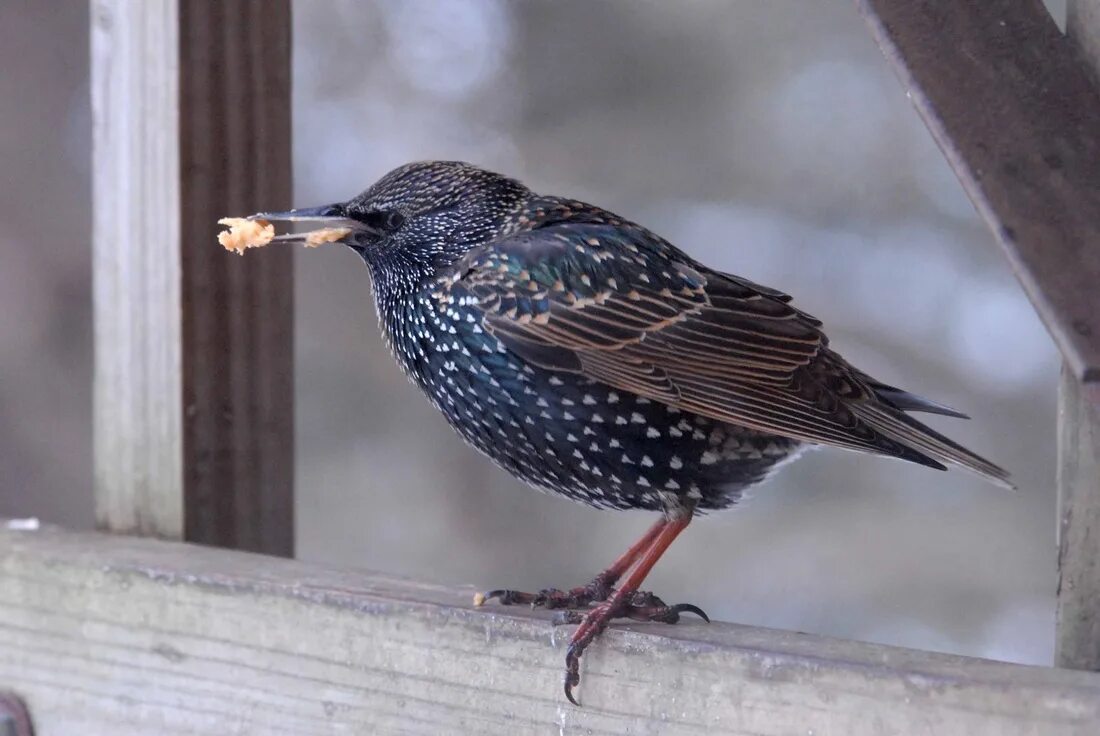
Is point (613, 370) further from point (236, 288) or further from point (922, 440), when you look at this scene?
point (236, 288)

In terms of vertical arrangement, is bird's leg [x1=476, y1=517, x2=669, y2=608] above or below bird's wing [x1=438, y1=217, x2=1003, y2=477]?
below

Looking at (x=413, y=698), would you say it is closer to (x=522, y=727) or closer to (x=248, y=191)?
(x=522, y=727)

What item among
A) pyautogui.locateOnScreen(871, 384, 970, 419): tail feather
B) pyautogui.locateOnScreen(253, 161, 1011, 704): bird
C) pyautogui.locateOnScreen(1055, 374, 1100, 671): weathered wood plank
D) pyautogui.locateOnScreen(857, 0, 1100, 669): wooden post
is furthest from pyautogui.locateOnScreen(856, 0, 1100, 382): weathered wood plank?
pyautogui.locateOnScreen(871, 384, 970, 419): tail feather

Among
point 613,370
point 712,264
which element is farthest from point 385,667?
point 712,264

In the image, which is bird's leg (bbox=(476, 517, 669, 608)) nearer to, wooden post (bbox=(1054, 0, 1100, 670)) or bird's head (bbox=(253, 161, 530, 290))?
bird's head (bbox=(253, 161, 530, 290))

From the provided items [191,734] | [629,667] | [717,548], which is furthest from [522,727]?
[717,548]

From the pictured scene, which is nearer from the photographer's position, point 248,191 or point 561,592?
point 561,592
